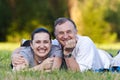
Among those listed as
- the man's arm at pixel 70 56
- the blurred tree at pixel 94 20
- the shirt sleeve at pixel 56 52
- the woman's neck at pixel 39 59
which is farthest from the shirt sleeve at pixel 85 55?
the blurred tree at pixel 94 20

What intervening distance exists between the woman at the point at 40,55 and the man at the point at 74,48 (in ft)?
0.58

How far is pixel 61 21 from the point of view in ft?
24.2

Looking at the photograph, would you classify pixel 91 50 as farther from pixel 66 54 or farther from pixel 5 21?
pixel 5 21

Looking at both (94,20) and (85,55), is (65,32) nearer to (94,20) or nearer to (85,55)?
(85,55)

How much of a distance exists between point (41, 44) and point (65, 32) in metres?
0.45

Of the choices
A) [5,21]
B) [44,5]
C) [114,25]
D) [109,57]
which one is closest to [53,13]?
[44,5]

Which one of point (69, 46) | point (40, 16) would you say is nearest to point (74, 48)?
point (69, 46)

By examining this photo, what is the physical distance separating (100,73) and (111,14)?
3143 centimetres

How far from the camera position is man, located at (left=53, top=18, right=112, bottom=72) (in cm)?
707

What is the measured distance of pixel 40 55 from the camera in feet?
24.3

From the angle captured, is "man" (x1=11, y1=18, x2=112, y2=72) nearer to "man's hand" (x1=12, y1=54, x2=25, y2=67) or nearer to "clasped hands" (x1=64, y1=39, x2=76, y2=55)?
"clasped hands" (x1=64, y1=39, x2=76, y2=55)

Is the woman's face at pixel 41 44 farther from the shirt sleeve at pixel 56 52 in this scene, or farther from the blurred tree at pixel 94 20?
the blurred tree at pixel 94 20

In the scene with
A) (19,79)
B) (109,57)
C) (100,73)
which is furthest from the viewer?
(109,57)

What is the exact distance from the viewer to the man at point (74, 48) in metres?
7.07
